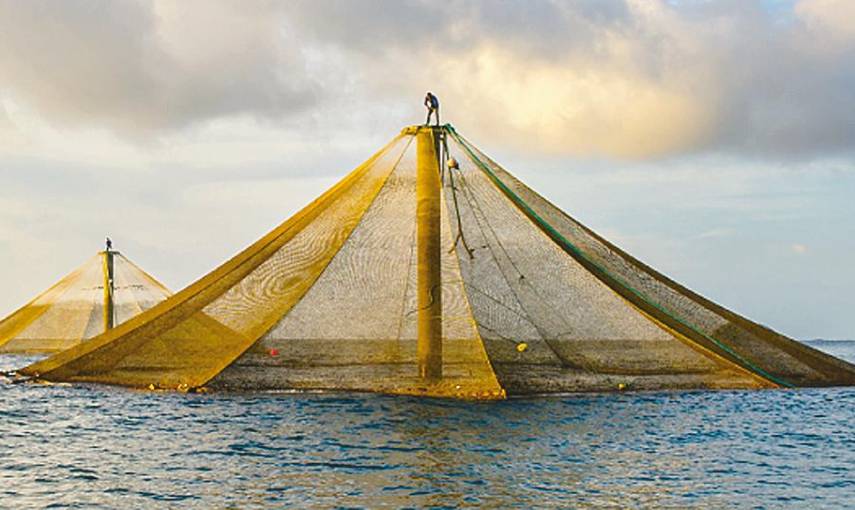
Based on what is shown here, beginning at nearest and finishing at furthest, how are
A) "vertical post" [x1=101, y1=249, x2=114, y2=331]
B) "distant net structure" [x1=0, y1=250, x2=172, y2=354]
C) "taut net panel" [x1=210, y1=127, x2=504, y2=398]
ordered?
"taut net panel" [x1=210, y1=127, x2=504, y2=398], "distant net structure" [x1=0, y1=250, x2=172, y2=354], "vertical post" [x1=101, y1=249, x2=114, y2=331]

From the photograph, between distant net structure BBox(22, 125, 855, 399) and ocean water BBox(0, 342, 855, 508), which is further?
distant net structure BBox(22, 125, 855, 399)

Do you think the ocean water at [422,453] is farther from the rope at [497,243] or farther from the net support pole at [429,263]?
the rope at [497,243]

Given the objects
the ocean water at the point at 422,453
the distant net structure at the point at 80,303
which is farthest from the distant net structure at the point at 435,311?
the distant net structure at the point at 80,303

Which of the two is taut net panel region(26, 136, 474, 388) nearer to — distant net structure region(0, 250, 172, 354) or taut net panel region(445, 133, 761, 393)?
taut net panel region(445, 133, 761, 393)

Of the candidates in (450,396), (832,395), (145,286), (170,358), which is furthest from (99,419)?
(145,286)

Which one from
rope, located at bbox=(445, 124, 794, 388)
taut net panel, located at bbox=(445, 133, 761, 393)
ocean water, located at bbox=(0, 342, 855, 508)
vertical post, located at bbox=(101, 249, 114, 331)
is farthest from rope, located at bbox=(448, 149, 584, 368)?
vertical post, located at bbox=(101, 249, 114, 331)

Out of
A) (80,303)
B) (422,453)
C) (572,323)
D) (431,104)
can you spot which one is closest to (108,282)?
(80,303)

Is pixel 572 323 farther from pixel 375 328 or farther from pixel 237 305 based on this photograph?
pixel 237 305

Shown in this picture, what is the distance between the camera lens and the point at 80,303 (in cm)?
6225

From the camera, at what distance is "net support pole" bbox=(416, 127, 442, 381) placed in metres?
23.5

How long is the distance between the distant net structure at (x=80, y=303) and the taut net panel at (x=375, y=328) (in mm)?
37337

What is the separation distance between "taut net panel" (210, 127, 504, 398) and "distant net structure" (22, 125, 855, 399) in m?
0.03

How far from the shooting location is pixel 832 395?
33.3 metres

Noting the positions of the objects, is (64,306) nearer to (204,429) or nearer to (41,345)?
(41,345)
